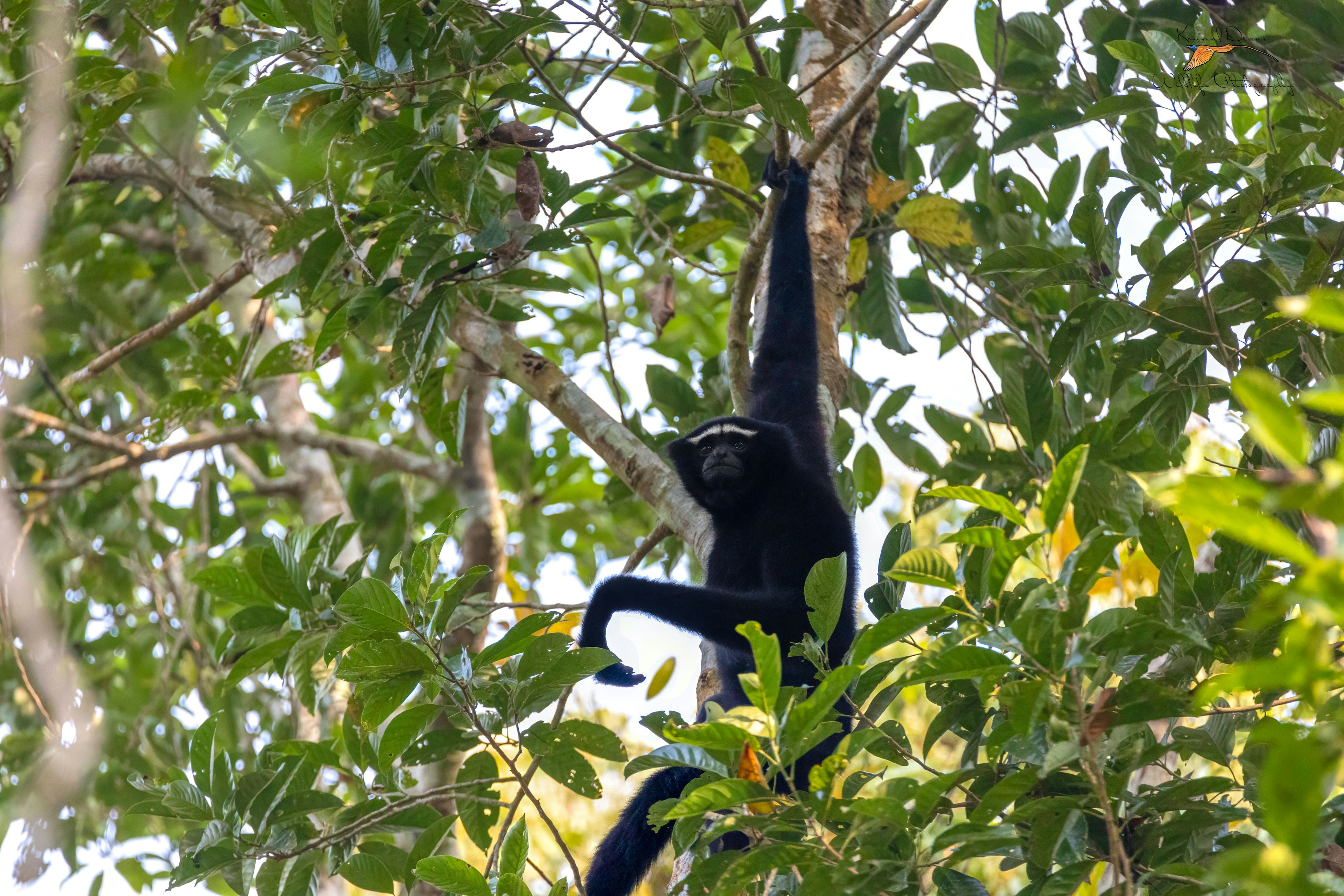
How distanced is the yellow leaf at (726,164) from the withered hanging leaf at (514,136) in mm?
912

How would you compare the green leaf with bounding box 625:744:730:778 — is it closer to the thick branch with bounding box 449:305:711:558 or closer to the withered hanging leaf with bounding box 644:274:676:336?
the thick branch with bounding box 449:305:711:558

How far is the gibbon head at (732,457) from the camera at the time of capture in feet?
14.9

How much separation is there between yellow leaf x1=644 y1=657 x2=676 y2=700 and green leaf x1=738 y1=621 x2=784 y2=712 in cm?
398

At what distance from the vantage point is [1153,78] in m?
3.21

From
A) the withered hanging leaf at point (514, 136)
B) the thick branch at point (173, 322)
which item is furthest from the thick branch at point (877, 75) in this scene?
the thick branch at point (173, 322)

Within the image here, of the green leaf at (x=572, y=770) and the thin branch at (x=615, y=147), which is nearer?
the green leaf at (x=572, y=770)

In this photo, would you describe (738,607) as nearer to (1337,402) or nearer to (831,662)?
(831,662)

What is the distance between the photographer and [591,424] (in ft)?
13.6

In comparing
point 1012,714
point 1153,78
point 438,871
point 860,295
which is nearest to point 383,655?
point 438,871

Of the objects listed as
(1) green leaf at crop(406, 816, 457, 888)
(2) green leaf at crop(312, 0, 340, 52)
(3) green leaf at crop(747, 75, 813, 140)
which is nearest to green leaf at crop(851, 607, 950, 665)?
(1) green leaf at crop(406, 816, 457, 888)

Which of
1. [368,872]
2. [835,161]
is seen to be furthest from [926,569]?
[835,161]

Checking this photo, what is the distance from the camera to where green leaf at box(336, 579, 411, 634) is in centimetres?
265

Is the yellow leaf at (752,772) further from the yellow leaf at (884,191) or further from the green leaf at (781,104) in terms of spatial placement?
the yellow leaf at (884,191)

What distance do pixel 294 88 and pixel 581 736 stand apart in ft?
7.45
